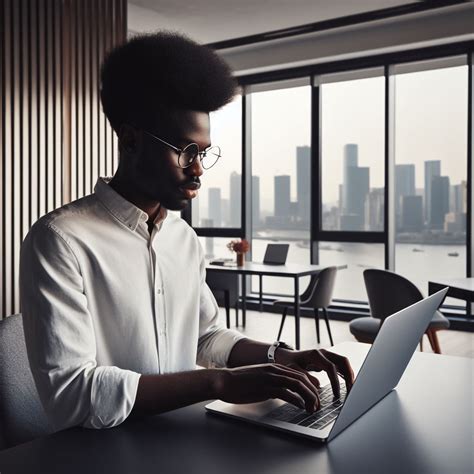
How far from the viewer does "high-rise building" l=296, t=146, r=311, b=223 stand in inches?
279

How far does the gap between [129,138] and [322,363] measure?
2.10ft

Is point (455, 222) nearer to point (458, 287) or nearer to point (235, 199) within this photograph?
point (235, 199)

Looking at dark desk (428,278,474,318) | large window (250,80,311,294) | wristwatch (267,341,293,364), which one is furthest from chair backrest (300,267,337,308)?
wristwatch (267,341,293,364)

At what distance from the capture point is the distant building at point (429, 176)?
6.20 m

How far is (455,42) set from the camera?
5.96 m

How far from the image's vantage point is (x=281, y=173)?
24.0 ft

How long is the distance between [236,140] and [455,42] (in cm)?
295

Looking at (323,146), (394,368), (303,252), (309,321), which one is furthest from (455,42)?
(394,368)

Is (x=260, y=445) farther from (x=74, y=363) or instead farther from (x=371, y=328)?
(x=371, y=328)

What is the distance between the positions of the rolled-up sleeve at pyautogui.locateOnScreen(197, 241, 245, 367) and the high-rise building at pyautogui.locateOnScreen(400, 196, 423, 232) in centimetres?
527

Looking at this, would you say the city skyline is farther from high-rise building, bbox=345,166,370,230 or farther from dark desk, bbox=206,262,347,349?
dark desk, bbox=206,262,347,349

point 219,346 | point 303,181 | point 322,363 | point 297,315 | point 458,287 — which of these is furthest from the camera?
point 303,181

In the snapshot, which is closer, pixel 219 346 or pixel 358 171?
pixel 219 346


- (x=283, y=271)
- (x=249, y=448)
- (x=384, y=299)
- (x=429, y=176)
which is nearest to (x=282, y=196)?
(x=429, y=176)
